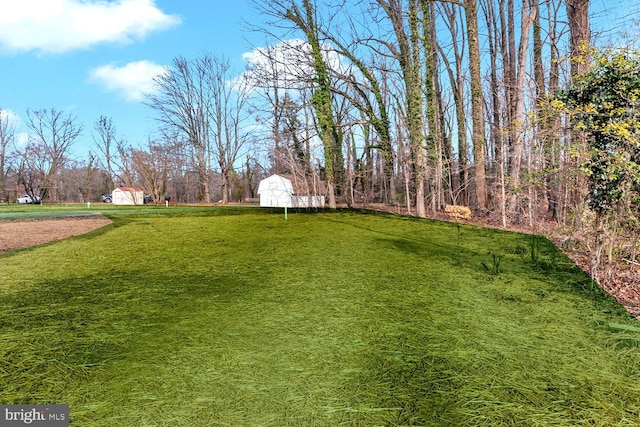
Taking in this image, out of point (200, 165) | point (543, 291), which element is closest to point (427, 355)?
point (543, 291)

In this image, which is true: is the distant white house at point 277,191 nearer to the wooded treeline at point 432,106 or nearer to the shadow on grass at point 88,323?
the wooded treeline at point 432,106

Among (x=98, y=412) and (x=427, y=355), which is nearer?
(x=98, y=412)

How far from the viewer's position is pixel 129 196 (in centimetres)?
2362

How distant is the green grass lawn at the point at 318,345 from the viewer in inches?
51.9

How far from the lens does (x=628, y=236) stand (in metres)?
3.17

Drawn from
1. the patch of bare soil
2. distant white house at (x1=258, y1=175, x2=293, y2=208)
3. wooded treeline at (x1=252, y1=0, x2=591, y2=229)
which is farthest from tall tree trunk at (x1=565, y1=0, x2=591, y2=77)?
distant white house at (x1=258, y1=175, x2=293, y2=208)

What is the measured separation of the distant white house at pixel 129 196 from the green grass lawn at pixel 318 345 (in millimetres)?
21167

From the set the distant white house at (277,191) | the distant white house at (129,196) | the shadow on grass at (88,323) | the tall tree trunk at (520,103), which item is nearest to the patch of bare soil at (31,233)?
the shadow on grass at (88,323)

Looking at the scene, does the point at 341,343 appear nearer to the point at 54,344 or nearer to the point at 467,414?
the point at 467,414

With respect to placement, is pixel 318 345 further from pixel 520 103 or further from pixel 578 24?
pixel 520 103

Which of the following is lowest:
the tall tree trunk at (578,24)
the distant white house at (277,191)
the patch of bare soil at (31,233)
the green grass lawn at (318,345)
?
the green grass lawn at (318,345)

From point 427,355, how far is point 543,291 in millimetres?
1714

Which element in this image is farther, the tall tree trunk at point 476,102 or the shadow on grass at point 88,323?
the tall tree trunk at point 476,102

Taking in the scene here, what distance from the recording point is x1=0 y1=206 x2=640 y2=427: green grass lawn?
132cm
